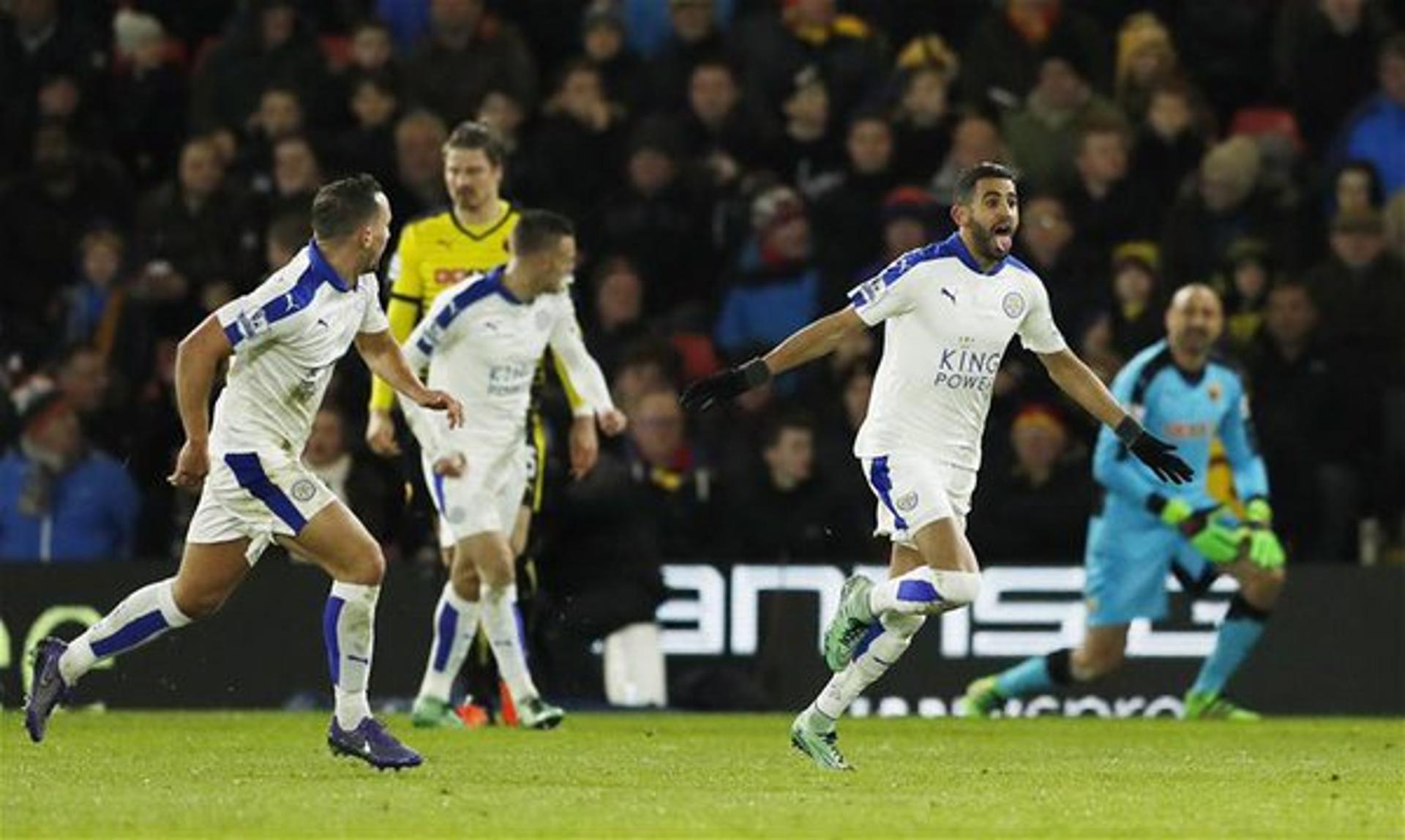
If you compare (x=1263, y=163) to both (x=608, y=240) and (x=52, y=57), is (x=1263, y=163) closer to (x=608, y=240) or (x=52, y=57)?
(x=608, y=240)

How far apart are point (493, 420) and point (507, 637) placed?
39.1 inches

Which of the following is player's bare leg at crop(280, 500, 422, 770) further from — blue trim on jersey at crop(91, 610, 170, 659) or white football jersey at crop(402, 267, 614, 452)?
white football jersey at crop(402, 267, 614, 452)

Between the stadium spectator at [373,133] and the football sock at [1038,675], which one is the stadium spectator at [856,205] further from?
the football sock at [1038,675]

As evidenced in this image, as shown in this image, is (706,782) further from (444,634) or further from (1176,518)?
(1176,518)

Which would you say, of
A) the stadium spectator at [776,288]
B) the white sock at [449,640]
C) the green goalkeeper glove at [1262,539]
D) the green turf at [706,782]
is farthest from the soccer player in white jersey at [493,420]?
the stadium spectator at [776,288]

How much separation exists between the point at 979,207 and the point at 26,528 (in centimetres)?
756

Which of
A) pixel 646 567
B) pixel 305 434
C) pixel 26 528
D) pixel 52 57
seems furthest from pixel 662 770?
pixel 52 57

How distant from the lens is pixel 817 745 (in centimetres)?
1270

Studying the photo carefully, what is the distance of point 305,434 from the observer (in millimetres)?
12719

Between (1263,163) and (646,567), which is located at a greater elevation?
(1263,163)

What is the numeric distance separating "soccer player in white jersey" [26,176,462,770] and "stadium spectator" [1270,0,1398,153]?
370 inches

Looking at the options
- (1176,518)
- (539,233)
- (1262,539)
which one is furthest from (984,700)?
(539,233)

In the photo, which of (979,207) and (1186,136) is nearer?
(979,207)

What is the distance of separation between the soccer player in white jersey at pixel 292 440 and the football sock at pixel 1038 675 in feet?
16.9
